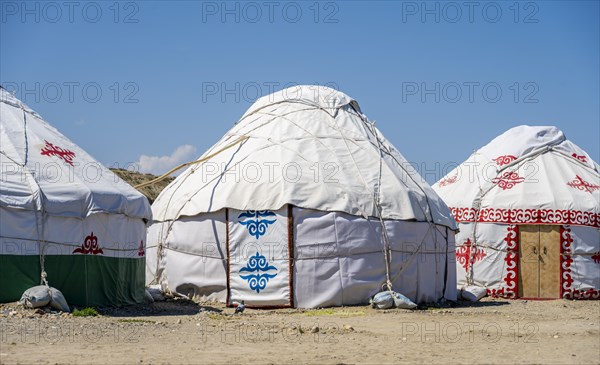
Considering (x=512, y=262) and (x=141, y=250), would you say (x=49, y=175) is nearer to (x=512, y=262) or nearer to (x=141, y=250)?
(x=141, y=250)

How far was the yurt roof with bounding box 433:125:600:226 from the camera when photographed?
722 inches

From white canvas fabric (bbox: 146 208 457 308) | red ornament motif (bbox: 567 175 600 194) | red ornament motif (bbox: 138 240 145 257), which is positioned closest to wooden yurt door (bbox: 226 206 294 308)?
white canvas fabric (bbox: 146 208 457 308)

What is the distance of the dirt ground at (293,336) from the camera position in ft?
28.0

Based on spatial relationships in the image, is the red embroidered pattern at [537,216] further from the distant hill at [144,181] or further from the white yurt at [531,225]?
the distant hill at [144,181]

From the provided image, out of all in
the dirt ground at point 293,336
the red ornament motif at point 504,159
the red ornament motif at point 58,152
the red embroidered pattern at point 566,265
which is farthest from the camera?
the red ornament motif at point 504,159

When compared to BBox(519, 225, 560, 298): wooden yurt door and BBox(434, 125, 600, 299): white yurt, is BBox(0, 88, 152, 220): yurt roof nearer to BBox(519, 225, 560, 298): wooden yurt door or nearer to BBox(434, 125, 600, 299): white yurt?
BBox(434, 125, 600, 299): white yurt

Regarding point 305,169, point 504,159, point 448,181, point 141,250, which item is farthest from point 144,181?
point 141,250

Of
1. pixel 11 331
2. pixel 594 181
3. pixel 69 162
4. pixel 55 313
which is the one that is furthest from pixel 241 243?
pixel 594 181

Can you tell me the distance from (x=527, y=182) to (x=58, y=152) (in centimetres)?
1017

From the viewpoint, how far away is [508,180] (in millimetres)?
19266

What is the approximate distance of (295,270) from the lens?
14273mm

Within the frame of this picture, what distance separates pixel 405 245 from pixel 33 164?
239 inches

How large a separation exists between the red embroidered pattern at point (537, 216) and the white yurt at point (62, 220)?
7.73 metres
